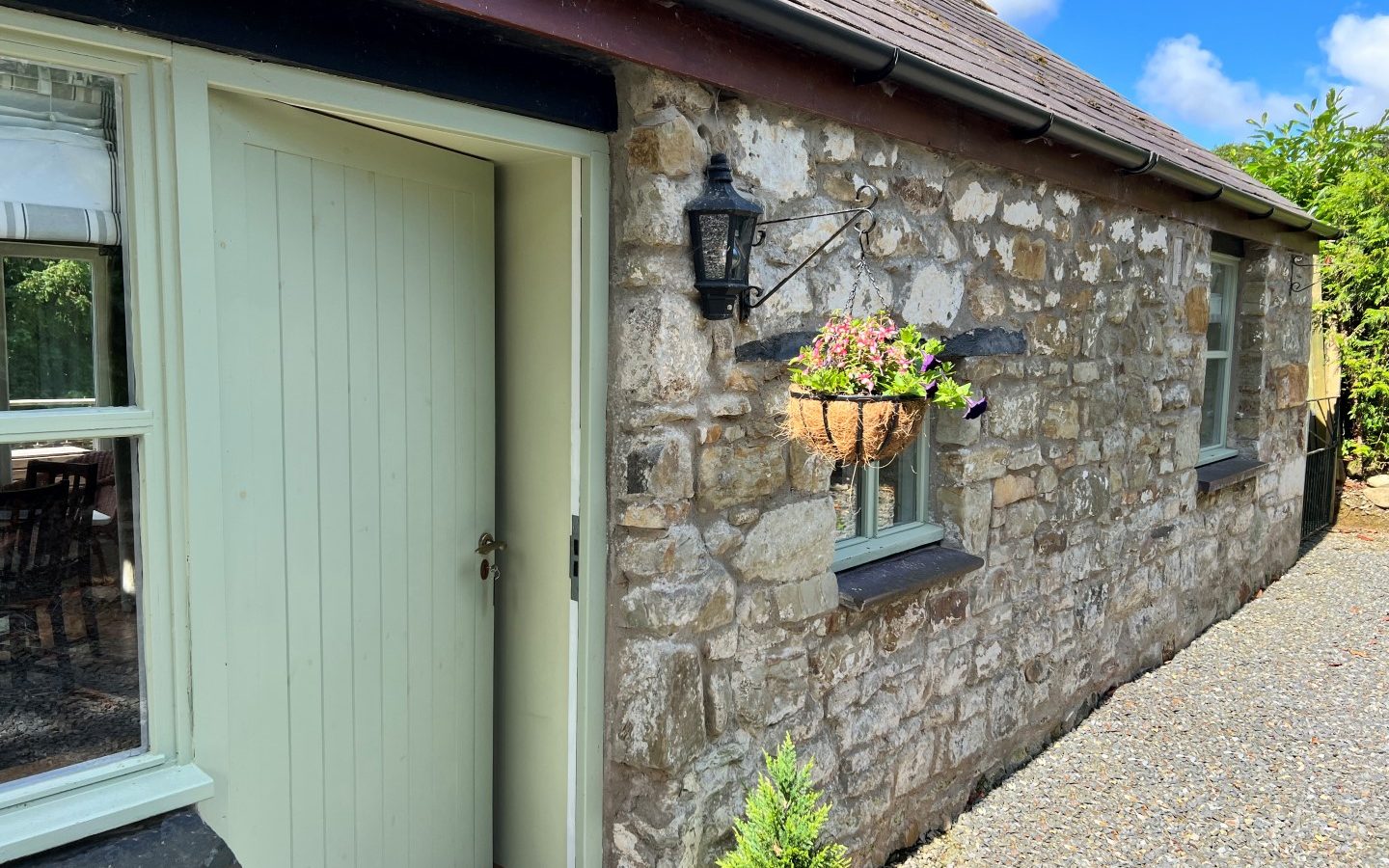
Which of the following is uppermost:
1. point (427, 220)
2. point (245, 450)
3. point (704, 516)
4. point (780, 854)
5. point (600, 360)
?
point (427, 220)

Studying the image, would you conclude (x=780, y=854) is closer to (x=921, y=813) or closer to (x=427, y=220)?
(x=921, y=813)

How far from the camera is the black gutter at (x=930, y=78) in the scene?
93.8 inches

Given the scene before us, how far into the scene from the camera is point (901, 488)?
12.3 feet

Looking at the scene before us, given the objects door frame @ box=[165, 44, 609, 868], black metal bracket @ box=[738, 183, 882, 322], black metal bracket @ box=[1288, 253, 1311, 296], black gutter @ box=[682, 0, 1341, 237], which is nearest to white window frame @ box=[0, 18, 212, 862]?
door frame @ box=[165, 44, 609, 868]

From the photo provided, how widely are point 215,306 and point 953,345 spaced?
2223mm

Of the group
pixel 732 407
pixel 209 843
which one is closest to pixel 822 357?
pixel 732 407

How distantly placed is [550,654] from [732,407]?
85cm

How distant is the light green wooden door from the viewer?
2096 mm

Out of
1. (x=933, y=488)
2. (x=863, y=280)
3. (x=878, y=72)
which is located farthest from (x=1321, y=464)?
(x=878, y=72)

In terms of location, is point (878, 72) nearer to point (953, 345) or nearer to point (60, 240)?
point (953, 345)

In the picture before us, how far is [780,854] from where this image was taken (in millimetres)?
2334

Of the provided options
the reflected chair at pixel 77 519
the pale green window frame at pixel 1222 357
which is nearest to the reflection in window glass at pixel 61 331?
the reflected chair at pixel 77 519

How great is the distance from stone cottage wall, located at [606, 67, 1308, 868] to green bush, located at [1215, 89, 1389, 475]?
13.7 ft

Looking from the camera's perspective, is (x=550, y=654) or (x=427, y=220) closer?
(x=427, y=220)
